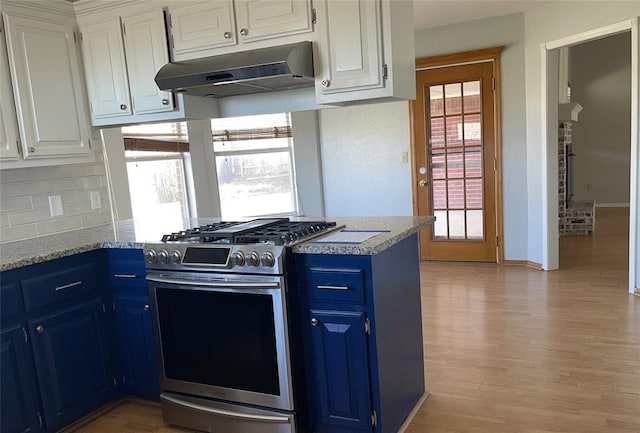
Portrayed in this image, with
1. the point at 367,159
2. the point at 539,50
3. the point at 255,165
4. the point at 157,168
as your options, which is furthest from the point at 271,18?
the point at 255,165

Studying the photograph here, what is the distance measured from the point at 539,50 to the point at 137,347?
4107 millimetres

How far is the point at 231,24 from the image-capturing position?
2588 mm

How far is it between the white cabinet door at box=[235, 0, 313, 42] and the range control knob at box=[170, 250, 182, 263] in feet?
3.79

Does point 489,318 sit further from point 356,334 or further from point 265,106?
point 265,106

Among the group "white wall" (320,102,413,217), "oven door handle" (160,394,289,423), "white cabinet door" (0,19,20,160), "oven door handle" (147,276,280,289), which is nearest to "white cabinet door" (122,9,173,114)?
"white cabinet door" (0,19,20,160)

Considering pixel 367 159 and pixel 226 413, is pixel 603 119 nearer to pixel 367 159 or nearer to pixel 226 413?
pixel 367 159

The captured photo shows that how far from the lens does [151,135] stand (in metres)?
4.77

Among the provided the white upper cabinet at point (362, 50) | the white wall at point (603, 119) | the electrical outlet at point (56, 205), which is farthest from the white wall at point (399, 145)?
the white wall at point (603, 119)

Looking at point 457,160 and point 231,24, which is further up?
point 231,24

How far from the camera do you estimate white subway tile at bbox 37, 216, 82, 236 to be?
9.71 ft

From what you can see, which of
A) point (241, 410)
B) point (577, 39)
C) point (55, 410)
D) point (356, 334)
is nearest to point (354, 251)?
point (356, 334)

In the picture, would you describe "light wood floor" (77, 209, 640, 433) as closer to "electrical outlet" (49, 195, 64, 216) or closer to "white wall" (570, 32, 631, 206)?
"electrical outlet" (49, 195, 64, 216)

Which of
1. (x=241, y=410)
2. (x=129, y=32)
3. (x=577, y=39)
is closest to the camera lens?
(x=241, y=410)

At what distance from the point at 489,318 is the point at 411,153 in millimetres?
2232
